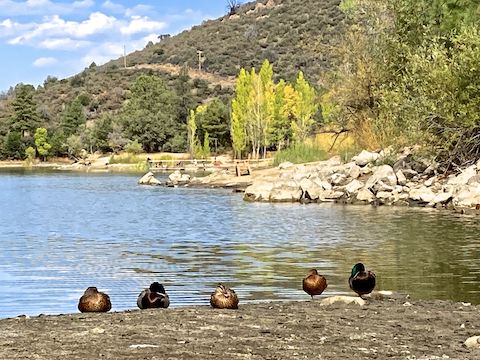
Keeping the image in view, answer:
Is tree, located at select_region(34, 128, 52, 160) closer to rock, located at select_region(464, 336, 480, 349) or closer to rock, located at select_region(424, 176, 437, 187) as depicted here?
rock, located at select_region(424, 176, 437, 187)

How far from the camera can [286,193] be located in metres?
32.1

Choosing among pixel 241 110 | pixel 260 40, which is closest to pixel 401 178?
pixel 241 110

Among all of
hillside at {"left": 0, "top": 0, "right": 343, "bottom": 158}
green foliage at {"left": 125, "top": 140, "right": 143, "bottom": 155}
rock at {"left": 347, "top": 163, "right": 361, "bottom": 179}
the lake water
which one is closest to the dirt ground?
the lake water

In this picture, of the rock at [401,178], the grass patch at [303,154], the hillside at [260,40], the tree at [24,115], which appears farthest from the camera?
the hillside at [260,40]

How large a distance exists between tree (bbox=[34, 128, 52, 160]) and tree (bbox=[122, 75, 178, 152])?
854cm

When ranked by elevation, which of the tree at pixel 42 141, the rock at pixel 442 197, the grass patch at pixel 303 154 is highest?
the tree at pixel 42 141

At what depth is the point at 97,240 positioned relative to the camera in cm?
2027

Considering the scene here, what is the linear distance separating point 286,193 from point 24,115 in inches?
2427

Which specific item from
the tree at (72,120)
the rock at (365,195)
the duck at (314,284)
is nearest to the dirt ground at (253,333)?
the duck at (314,284)

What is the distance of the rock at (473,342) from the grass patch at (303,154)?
36.2 meters

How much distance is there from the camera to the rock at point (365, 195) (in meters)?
29.3

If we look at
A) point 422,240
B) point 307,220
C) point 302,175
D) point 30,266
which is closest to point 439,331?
point 30,266

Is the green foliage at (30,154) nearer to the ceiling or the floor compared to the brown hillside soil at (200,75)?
nearer to the floor

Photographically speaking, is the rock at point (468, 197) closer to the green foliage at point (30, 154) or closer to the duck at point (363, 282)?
the duck at point (363, 282)
